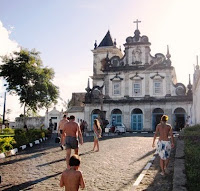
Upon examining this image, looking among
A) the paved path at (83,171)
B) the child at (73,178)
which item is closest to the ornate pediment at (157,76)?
the paved path at (83,171)

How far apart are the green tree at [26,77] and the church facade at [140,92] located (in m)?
7.04

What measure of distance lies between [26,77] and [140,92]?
49.0 feet

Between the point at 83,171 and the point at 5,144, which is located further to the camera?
the point at 5,144

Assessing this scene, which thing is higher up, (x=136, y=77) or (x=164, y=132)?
(x=136, y=77)

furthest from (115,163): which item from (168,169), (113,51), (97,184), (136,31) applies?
(113,51)

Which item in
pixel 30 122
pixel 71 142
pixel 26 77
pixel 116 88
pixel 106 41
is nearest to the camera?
pixel 71 142

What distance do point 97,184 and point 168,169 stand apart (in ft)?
9.02

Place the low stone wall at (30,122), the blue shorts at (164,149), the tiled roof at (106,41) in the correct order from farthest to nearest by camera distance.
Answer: the low stone wall at (30,122), the tiled roof at (106,41), the blue shorts at (164,149)

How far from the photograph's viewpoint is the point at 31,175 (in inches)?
325

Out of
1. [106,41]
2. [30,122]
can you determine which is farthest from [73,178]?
[30,122]

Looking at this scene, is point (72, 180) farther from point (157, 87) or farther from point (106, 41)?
point (106, 41)

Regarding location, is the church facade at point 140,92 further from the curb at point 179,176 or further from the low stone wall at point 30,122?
the curb at point 179,176

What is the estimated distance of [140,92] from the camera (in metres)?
38.2

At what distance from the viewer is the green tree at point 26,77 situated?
114 feet
